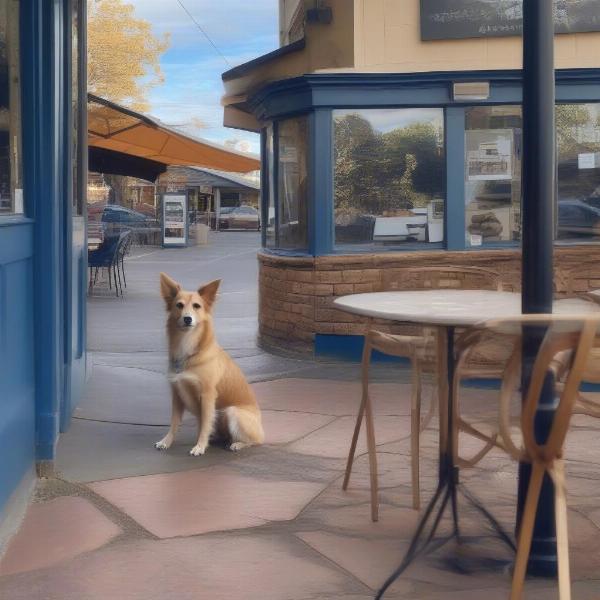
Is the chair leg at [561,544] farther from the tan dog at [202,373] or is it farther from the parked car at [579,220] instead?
the parked car at [579,220]

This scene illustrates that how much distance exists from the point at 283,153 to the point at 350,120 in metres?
1.07

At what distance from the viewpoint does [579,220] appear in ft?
31.8

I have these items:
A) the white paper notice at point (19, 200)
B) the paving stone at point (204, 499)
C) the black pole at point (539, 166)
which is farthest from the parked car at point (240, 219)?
the black pole at point (539, 166)

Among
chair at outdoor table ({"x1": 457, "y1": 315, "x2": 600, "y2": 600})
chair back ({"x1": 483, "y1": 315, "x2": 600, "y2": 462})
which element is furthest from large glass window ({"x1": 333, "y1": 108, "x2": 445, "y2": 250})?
chair back ({"x1": 483, "y1": 315, "x2": 600, "y2": 462})

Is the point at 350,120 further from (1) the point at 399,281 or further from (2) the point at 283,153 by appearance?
(1) the point at 399,281

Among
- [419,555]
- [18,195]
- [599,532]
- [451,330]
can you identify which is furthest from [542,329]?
[18,195]

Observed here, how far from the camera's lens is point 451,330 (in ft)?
13.8

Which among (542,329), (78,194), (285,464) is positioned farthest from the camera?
(78,194)

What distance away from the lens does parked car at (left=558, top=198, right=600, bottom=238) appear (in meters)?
9.66

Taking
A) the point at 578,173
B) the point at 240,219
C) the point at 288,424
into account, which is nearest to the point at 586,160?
the point at 578,173

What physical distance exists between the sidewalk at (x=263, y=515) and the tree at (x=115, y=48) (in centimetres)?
3362

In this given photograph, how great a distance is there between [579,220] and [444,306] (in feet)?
19.5

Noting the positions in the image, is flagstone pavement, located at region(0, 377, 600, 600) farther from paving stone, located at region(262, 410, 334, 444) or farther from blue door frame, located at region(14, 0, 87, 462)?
blue door frame, located at region(14, 0, 87, 462)

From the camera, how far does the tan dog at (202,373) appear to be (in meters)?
5.89
